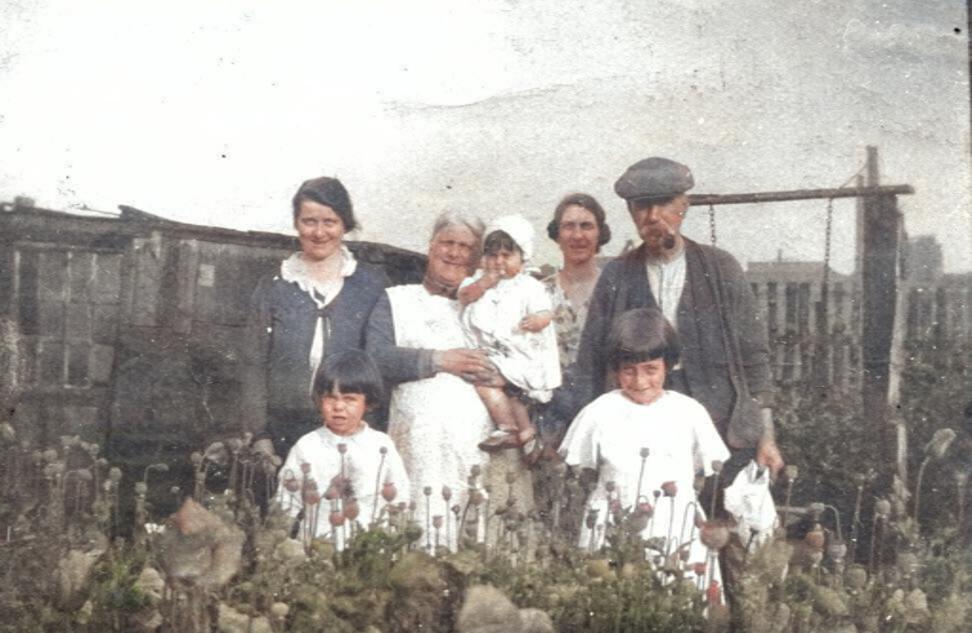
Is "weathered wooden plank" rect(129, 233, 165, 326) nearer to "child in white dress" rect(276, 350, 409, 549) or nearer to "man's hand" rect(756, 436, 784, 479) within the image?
"child in white dress" rect(276, 350, 409, 549)

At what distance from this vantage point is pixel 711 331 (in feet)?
17.8

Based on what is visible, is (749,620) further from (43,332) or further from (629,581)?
(43,332)

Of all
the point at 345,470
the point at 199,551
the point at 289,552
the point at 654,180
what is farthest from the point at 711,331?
the point at 199,551

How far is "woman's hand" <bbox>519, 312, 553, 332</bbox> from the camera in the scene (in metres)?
5.36

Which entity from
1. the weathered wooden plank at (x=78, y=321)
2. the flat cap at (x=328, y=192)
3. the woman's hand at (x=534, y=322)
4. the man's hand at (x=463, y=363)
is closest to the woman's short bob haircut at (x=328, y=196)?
the flat cap at (x=328, y=192)

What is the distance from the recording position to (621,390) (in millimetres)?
5391

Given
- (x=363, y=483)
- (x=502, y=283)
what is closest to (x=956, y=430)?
(x=502, y=283)

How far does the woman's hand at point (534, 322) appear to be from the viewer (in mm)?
5363

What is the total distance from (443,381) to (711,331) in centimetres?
98

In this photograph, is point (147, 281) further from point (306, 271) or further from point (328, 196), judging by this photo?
point (328, 196)

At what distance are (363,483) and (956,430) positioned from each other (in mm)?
2137

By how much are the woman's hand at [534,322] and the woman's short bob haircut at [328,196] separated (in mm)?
701

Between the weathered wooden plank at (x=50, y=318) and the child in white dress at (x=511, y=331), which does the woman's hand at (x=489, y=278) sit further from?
the weathered wooden plank at (x=50, y=318)

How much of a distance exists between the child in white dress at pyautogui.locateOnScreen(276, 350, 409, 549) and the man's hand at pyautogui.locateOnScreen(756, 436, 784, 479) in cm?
127
